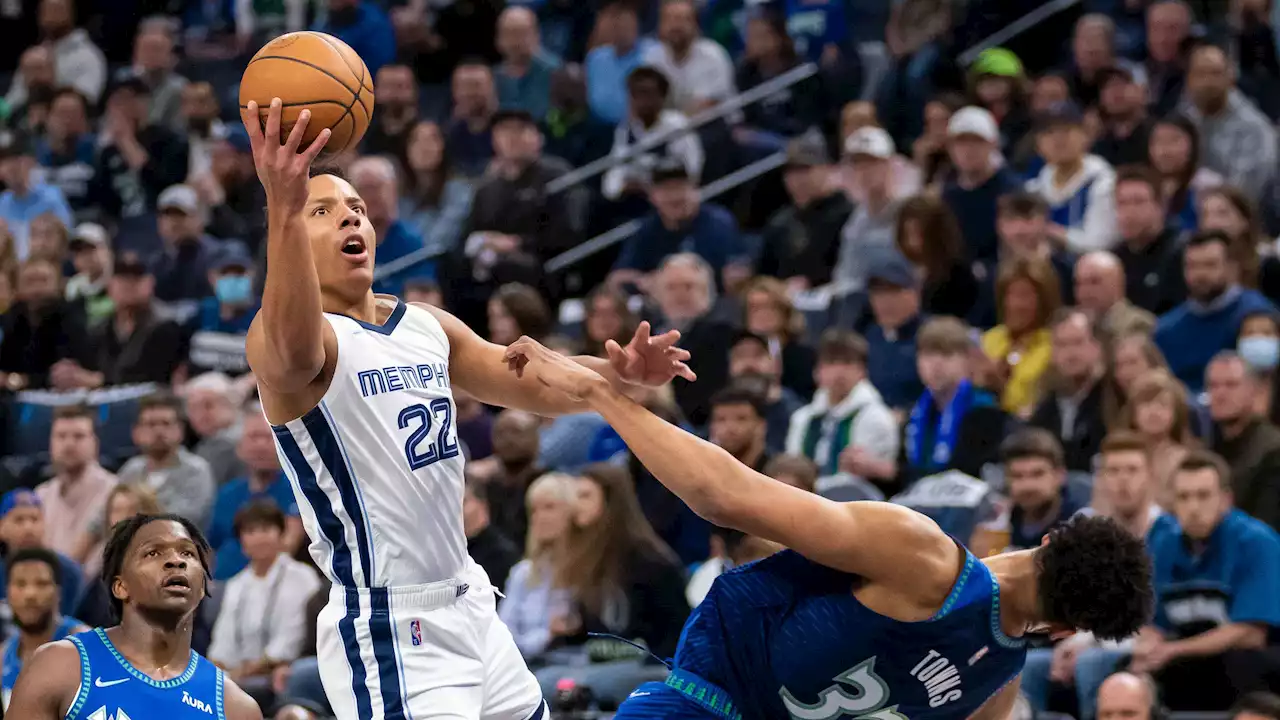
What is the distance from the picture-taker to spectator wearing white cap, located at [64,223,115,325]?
1344 centimetres

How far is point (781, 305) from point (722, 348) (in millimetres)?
411

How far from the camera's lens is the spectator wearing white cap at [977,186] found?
11570 millimetres

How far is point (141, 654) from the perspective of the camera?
6.05 m

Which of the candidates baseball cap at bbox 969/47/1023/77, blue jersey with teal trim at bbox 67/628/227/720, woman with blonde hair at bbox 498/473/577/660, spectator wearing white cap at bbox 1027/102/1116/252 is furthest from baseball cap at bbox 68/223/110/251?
blue jersey with teal trim at bbox 67/628/227/720

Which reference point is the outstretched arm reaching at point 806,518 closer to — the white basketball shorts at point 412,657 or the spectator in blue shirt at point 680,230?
the white basketball shorts at point 412,657

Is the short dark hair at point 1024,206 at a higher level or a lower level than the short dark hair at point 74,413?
lower

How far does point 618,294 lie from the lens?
11164 millimetres

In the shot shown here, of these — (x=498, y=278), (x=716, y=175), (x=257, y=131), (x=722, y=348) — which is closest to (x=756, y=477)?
(x=257, y=131)

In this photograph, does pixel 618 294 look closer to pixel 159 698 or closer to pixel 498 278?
pixel 498 278

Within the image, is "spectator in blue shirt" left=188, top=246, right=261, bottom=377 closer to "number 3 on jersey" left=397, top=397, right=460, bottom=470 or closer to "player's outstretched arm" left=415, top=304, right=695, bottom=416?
"player's outstretched arm" left=415, top=304, right=695, bottom=416

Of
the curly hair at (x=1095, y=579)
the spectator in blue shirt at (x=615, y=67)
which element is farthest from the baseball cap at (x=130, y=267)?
the curly hair at (x=1095, y=579)

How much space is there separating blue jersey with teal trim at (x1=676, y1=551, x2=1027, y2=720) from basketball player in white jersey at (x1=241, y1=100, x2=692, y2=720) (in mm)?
554

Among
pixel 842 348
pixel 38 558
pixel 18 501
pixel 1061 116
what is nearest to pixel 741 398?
pixel 842 348

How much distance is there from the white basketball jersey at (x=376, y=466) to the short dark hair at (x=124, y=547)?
1.07 metres
